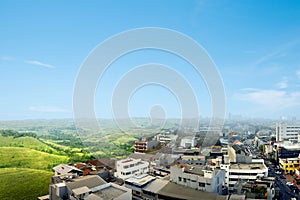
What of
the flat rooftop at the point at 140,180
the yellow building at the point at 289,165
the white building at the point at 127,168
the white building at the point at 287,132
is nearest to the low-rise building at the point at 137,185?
the flat rooftop at the point at 140,180

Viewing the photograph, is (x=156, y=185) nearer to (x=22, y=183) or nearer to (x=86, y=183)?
(x=86, y=183)

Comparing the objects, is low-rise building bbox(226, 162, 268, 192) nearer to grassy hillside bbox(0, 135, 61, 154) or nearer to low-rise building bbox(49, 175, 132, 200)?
low-rise building bbox(49, 175, 132, 200)

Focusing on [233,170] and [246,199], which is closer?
[246,199]

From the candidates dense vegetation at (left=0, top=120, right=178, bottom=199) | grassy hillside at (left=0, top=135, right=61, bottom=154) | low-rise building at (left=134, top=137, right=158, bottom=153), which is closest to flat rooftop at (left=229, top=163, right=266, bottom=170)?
dense vegetation at (left=0, top=120, right=178, bottom=199)

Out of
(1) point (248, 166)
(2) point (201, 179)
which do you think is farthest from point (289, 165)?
(2) point (201, 179)

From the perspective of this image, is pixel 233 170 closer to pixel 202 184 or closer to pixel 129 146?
pixel 202 184

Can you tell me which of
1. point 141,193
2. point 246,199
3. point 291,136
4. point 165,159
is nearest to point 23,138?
point 165,159
